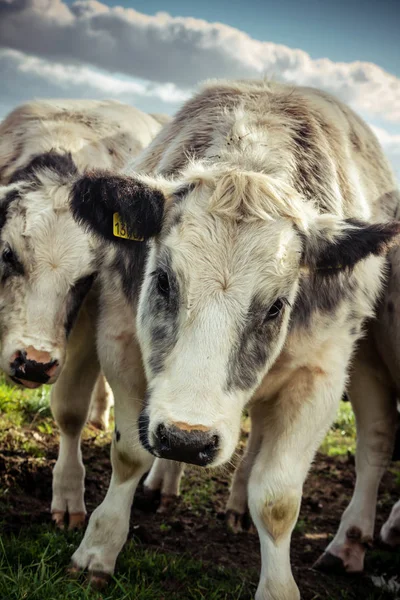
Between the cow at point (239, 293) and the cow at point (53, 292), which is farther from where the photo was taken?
the cow at point (53, 292)

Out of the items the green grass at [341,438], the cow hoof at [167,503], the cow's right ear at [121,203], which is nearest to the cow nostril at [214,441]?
the cow's right ear at [121,203]

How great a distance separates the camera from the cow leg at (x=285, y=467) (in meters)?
4.35

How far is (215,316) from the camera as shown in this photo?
12.2 feet

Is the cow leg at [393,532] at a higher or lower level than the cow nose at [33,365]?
lower

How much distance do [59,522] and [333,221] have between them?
276 cm

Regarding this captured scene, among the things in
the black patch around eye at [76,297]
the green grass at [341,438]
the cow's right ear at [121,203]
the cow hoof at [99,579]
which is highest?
the cow's right ear at [121,203]

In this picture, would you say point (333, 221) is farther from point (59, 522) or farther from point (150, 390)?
point (59, 522)

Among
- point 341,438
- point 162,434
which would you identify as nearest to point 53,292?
point 162,434

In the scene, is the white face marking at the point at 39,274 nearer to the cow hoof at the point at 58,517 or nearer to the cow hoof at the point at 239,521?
the cow hoof at the point at 58,517

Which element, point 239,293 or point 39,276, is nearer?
point 239,293

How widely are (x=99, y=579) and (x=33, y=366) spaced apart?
1283mm

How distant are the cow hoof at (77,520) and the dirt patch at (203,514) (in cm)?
17

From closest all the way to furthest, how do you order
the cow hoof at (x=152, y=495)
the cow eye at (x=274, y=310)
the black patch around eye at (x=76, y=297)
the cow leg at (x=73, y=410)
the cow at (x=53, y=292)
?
the cow eye at (x=274, y=310) < the cow at (x=53, y=292) < the black patch around eye at (x=76, y=297) < the cow leg at (x=73, y=410) < the cow hoof at (x=152, y=495)

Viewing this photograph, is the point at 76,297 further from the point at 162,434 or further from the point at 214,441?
the point at 214,441
